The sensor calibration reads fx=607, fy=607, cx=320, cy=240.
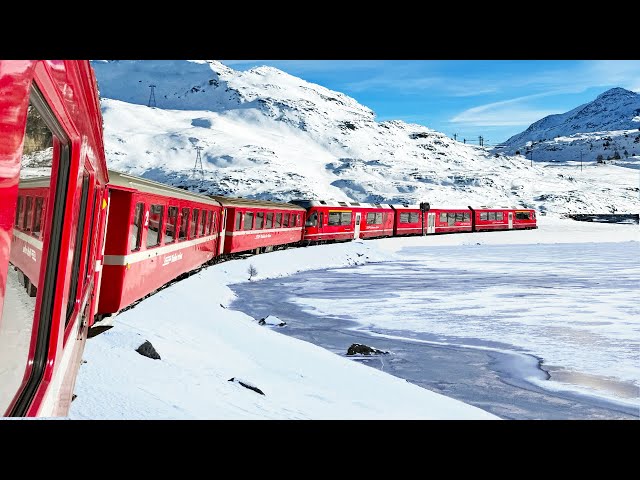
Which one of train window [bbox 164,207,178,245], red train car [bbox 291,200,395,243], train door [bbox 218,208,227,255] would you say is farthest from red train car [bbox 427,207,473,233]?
train window [bbox 164,207,178,245]

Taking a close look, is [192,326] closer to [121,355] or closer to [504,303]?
[121,355]

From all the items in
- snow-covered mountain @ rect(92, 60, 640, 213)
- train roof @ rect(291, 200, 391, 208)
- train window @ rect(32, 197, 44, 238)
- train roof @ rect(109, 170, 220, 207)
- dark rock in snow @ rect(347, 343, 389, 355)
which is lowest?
dark rock in snow @ rect(347, 343, 389, 355)

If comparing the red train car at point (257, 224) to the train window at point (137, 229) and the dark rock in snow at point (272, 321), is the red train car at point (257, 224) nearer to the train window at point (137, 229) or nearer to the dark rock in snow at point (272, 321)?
the dark rock in snow at point (272, 321)

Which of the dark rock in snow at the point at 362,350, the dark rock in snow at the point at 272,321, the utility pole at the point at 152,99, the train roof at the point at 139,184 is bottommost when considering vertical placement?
the dark rock in snow at the point at 272,321

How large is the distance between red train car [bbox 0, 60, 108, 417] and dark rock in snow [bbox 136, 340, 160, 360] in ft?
10.6

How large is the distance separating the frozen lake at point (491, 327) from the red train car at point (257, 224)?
2.14m

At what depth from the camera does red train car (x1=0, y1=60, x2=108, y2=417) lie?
186cm

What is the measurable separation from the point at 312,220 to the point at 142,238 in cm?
2217

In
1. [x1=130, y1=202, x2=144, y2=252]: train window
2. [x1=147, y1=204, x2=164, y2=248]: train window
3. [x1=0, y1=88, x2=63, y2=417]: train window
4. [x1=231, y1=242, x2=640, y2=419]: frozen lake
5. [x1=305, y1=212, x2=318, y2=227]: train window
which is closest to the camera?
[x1=0, y1=88, x2=63, y2=417]: train window

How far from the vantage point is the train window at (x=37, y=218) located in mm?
2569

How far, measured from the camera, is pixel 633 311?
14.6 meters

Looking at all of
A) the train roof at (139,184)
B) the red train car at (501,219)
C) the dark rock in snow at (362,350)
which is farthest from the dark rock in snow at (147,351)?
the red train car at (501,219)

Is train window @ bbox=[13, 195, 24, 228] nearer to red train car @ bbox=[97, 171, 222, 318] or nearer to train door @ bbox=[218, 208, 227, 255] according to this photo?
red train car @ bbox=[97, 171, 222, 318]

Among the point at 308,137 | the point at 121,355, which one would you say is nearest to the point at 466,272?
the point at 121,355
